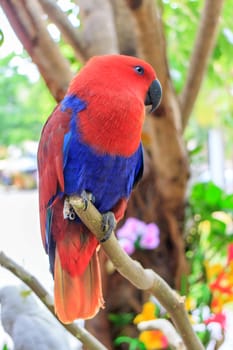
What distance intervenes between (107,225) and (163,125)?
15.8 inches

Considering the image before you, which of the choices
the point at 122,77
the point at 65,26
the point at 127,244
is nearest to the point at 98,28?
the point at 65,26

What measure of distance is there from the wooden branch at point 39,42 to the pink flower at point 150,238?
26 cm

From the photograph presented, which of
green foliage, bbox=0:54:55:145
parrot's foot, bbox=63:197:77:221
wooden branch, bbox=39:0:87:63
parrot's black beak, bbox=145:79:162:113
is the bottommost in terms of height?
green foliage, bbox=0:54:55:145

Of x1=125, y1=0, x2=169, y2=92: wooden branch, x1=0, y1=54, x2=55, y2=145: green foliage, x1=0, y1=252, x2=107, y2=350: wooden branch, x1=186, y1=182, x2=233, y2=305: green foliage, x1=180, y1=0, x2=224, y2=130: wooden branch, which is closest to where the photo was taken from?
x1=0, y1=252, x2=107, y2=350: wooden branch

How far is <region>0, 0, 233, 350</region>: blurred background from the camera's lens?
0.70 metres

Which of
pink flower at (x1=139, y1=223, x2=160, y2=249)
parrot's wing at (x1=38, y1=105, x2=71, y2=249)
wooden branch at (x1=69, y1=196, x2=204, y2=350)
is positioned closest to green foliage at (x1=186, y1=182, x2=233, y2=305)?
pink flower at (x1=139, y1=223, x2=160, y2=249)

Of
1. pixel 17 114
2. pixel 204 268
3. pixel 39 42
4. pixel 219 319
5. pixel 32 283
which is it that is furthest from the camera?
pixel 17 114

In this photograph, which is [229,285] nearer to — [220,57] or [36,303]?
[36,303]

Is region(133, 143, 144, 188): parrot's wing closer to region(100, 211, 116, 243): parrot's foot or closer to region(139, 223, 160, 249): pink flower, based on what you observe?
region(100, 211, 116, 243): parrot's foot

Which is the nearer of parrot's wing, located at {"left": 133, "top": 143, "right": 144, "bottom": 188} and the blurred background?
parrot's wing, located at {"left": 133, "top": 143, "right": 144, "bottom": 188}

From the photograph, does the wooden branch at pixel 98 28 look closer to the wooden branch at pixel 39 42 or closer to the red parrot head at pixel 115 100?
the wooden branch at pixel 39 42

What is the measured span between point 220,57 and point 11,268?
0.63m

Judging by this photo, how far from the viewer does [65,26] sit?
76cm

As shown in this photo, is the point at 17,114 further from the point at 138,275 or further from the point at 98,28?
the point at 138,275
